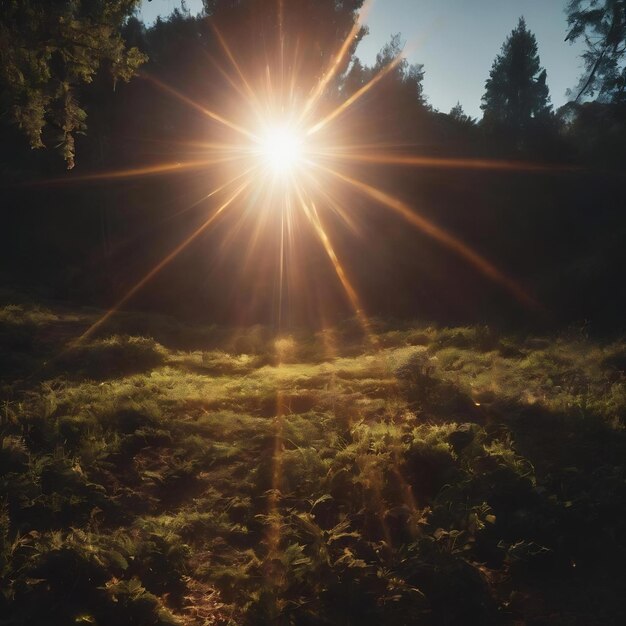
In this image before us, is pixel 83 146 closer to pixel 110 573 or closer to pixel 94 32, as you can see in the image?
pixel 94 32

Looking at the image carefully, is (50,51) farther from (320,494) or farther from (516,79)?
(516,79)

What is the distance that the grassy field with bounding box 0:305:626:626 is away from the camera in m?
4.07

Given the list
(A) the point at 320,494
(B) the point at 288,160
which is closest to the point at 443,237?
(B) the point at 288,160

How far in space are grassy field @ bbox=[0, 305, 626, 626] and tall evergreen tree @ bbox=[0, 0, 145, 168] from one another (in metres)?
4.82

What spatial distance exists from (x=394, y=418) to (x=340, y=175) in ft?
61.8

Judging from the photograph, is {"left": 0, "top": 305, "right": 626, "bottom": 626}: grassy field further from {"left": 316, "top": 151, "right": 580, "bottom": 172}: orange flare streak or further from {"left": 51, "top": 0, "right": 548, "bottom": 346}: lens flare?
{"left": 316, "top": 151, "right": 580, "bottom": 172}: orange flare streak

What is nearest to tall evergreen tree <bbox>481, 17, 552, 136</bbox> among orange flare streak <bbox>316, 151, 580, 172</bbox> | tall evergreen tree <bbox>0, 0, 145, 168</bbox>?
orange flare streak <bbox>316, 151, 580, 172</bbox>

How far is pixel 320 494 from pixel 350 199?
769 inches

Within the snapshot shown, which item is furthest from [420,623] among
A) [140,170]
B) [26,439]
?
[140,170]

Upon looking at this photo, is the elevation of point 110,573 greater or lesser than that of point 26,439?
lesser

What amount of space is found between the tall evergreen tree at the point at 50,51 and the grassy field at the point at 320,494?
4820mm

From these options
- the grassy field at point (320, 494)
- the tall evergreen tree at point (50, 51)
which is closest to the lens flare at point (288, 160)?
the tall evergreen tree at point (50, 51)

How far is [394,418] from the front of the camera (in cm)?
799

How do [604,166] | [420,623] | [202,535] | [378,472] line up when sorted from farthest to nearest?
[604,166], [378,472], [202,535], [420,623]
